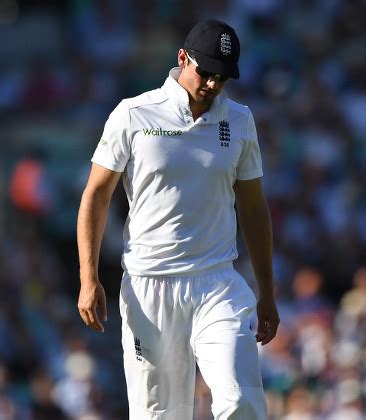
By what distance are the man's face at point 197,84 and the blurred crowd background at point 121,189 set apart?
156 inches

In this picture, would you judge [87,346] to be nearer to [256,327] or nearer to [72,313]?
[72,313]

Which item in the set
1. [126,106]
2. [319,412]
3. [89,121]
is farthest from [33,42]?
[126,106]

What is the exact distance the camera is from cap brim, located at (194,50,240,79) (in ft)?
17.6

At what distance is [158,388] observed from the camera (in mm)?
5609

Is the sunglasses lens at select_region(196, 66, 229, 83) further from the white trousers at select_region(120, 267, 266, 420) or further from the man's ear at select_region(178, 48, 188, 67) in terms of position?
the white trousers at select_region(120, 267, 266, 420)

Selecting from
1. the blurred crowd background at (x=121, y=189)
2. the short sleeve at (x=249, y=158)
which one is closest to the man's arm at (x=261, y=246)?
the short sleeve at (x=249, y=158)

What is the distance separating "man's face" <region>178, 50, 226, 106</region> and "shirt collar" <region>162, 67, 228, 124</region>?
3 centimetres

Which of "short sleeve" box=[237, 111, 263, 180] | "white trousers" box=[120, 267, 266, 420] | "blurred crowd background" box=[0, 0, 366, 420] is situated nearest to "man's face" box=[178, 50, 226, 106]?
"short sleeve" box=[237, 111, 263, 180]

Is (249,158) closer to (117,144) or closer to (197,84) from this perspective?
(197,84)

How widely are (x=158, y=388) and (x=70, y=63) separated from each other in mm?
8217

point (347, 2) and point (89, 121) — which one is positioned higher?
point (347, 2)

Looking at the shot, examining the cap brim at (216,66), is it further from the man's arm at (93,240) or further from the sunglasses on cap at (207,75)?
the man's arm at (93,240)

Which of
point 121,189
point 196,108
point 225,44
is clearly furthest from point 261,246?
point 121,189

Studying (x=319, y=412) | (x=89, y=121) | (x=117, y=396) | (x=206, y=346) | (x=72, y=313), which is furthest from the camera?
(x=89, y=121)
